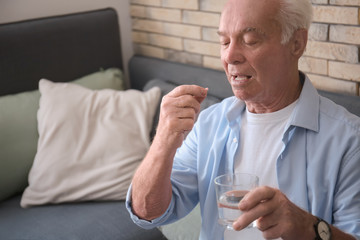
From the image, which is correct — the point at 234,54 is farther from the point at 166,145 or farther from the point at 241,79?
the point at 166,145

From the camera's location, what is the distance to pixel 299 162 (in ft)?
4.59

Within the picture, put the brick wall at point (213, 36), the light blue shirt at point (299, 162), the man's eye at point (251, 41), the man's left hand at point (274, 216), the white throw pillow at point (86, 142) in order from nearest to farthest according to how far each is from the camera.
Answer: the man's left hand at point (274, 216) → the light blue shirt at point (299, 162) → the man's eye at point (251, 41) → the brick wall at point (213, 36) → the white throw pillow at point (86, 142)

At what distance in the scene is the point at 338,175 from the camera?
1.32 metres

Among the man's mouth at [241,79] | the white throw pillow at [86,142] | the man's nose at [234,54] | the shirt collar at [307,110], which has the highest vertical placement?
the man's nose at [234,54]

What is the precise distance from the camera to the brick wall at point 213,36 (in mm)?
1898

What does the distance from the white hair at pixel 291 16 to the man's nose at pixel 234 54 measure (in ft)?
0.39

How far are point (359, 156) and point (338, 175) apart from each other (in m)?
0.07

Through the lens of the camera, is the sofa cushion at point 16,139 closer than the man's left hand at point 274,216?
No

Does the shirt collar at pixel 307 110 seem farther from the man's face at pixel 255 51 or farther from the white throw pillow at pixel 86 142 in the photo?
the white throw pillow at pixel 86 142

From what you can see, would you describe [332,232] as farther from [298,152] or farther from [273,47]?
[273,47]

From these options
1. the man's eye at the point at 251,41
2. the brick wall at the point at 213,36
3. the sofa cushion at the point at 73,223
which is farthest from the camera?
the sofa cushion at the point at 73,223

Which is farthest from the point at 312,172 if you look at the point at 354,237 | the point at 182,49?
the point at 182,49

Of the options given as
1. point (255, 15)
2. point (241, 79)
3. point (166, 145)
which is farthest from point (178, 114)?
point (255, 15)

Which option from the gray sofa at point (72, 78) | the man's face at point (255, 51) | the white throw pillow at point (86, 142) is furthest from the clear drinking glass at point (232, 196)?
the white throw pillow at point (86, 142)
